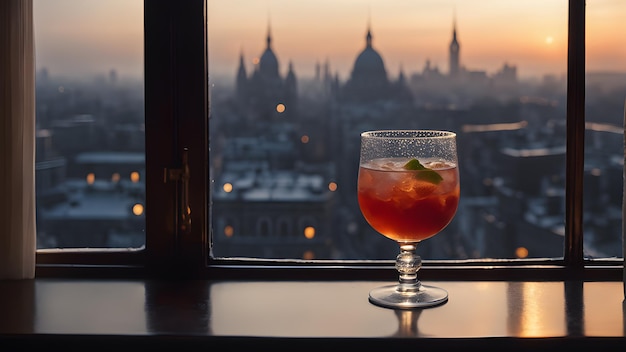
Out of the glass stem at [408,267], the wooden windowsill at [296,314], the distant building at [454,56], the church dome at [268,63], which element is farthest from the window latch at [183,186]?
the distant building at [454,56]

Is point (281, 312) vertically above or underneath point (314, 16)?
underneath

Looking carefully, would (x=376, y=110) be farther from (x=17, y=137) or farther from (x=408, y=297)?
(x=17, y=137)

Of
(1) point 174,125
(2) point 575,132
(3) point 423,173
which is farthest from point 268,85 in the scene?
(2) point 575,132

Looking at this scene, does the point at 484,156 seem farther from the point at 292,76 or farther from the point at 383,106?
the point at 292,76

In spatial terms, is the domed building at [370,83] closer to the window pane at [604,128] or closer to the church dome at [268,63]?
the church dome at [268,63]

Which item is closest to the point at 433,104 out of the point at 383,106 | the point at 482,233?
Result: the point at 383,106
